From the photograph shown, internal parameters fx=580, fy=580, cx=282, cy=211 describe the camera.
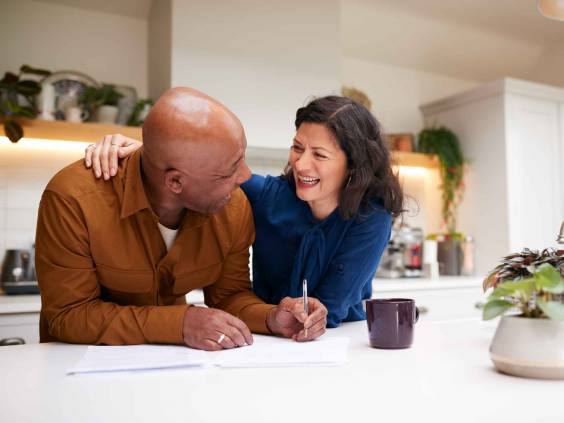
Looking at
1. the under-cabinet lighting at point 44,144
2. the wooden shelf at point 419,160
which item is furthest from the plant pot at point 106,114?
the wooden shelf at point 419,160

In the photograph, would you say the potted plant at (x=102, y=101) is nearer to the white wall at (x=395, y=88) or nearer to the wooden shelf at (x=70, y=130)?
the wooden shelf at (x=70, y=130)

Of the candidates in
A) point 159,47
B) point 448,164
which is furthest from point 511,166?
point 159,47

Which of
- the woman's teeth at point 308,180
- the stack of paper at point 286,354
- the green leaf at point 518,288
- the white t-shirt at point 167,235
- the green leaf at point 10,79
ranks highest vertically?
the green leaf at point 10,79

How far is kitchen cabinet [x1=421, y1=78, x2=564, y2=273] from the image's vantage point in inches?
148

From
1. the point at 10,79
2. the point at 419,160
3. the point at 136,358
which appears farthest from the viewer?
the point at 419,160

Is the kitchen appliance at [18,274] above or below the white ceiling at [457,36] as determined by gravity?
below

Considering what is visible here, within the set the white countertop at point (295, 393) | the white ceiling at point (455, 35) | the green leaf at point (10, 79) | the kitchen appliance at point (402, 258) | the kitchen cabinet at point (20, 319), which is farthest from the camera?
the white ceiling at point (455, 35)

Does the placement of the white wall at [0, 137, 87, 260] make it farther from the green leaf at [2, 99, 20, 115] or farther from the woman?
the woman

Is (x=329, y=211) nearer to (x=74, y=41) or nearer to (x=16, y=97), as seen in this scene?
(x=16, y=97)

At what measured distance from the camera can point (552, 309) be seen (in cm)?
80

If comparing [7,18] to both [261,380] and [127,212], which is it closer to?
[127,212]

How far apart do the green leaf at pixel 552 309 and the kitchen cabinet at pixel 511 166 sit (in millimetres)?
3106

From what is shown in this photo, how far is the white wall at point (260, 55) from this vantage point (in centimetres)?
298

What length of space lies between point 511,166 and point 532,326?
318cm
